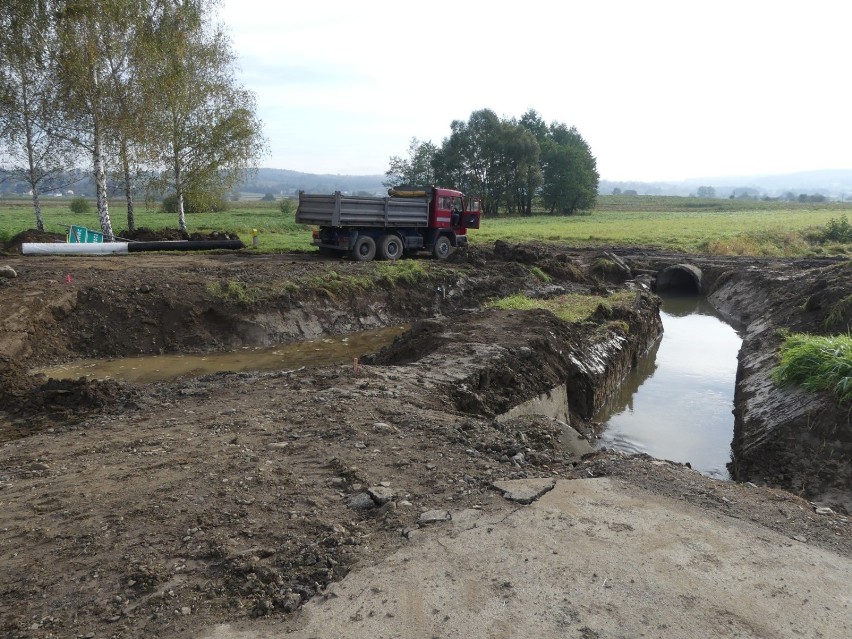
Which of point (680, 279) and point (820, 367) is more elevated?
point (820, 367)

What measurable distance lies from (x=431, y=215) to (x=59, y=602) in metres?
19.5

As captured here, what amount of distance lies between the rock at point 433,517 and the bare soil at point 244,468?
8 centimetres

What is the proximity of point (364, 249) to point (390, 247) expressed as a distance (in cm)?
108

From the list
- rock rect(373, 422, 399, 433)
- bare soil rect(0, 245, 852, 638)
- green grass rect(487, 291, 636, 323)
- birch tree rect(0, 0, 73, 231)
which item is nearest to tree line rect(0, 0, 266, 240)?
birch tree rect(0, 0, 73, 231)

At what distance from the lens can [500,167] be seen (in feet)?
206

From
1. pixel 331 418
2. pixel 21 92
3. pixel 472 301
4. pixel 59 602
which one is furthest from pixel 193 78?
pixel 59 602

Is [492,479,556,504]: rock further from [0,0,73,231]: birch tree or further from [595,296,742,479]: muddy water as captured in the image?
[0,0,73,231]: birch tree

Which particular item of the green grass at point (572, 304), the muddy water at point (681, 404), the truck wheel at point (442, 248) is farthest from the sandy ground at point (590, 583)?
the truck wheel at point (442, 248)

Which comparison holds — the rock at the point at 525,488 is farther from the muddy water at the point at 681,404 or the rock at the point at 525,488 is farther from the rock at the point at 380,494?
the muddy water at the point at 681,404

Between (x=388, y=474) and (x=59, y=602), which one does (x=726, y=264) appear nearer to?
(x=388, y=474)

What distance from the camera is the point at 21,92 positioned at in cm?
2209

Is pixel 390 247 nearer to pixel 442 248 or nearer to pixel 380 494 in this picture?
pixel 442 248

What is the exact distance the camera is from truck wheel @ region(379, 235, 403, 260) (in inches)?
835

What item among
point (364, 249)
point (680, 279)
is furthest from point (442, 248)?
point (680, 279)
